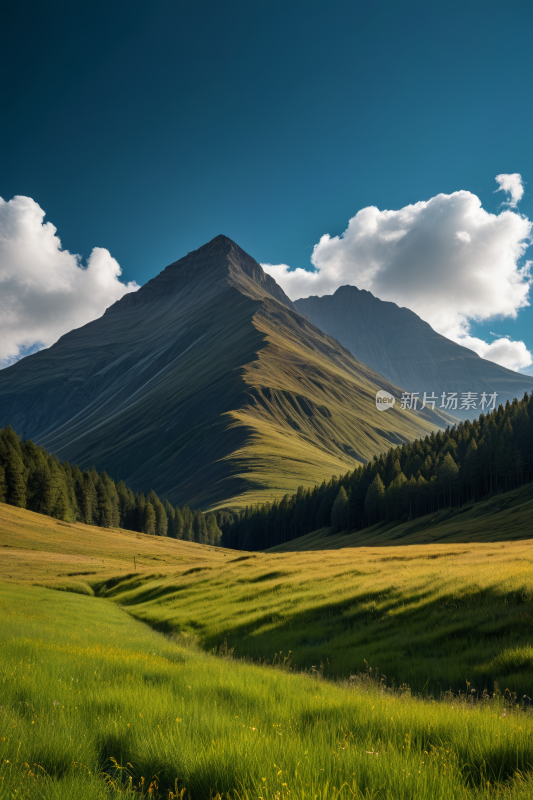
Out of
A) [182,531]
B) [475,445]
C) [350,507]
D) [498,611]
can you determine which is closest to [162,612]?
[498,611]

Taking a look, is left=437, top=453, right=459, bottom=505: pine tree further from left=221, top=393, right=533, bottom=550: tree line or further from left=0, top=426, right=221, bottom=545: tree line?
left=0, top=426, right=221, bottom=545: tree line

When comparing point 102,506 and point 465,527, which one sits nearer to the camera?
point 465,527

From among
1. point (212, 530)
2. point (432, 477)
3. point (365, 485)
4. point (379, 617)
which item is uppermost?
point (432, 477)

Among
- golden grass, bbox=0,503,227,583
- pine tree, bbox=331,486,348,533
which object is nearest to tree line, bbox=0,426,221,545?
golden grass, bbox=0,503,227,583

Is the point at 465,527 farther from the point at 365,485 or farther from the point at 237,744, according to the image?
the point at 237,744

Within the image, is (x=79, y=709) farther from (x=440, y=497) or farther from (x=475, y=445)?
(x=440, y=497)

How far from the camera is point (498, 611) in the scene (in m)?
15.0

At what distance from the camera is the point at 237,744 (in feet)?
14.8

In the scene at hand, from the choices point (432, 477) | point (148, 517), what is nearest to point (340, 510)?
point (432, 477)

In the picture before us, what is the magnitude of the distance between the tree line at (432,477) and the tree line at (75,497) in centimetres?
4345

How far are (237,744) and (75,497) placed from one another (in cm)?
13412

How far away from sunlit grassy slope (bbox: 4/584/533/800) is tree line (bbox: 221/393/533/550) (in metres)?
105

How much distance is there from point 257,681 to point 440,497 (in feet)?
388

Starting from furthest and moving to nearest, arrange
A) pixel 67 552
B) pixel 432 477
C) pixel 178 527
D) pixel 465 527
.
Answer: pixel 178 527, pixel 432 477, pixel 465 527, pixel 67 552
